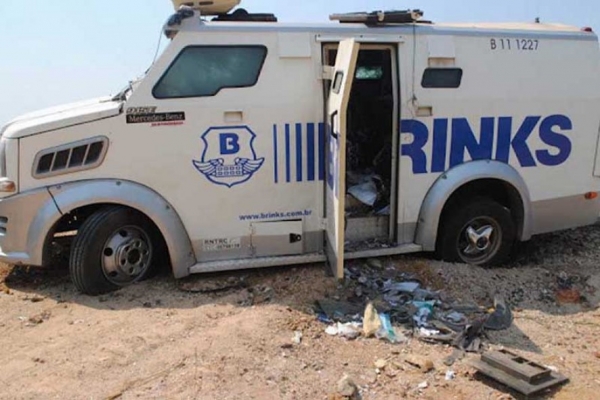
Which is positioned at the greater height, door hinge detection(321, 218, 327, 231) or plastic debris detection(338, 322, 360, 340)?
door hinge detection(321, 218, 327, 231)

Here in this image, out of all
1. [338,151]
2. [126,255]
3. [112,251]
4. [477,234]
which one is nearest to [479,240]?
[477,234]

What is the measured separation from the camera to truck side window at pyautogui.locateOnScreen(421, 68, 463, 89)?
17.9 feet

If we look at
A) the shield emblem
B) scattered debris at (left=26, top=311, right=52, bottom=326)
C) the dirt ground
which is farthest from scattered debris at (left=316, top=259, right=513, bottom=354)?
scattered debris at (left=26, top=311, right=52, bottom=326)

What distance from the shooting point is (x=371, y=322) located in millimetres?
4547

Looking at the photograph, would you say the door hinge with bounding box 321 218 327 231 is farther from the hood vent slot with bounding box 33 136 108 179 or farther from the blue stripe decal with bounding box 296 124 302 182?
the hood vent slot with bounding box 33 136 108 179

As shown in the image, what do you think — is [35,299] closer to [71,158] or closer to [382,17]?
[71,158]

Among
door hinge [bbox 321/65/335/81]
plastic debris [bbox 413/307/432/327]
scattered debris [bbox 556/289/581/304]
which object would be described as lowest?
scattered debris [bbox 556/289/581/304]

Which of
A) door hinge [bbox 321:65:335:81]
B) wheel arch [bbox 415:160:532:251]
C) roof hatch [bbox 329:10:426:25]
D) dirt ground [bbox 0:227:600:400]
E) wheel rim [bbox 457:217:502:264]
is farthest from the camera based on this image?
wheel rim [bbox 457:217:502:264]

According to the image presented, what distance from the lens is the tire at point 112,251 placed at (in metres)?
5.05

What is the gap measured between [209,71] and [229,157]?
763 mm

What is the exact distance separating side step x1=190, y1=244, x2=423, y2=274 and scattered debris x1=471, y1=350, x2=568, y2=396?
1.72 m

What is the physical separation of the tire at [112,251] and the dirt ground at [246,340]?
0.14m

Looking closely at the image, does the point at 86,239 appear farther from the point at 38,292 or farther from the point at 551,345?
the point at 551,345

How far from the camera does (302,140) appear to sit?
208 inches
